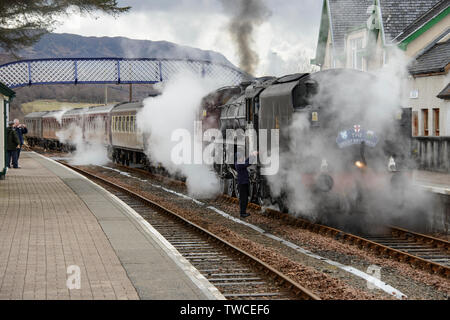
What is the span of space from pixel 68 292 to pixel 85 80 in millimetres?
42246

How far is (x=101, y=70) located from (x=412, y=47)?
3016 cm

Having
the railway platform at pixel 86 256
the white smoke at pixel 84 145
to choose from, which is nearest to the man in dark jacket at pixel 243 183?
the railway platform at pixel 86 256

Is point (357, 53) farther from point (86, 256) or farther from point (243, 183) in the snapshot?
point (86, 256)

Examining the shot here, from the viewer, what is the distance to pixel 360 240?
11.6 metres

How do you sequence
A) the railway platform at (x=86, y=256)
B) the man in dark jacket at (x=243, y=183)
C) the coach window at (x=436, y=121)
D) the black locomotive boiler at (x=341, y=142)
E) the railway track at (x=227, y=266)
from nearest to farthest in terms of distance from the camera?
the railway platform at (x=86, y=256) → the railway track at (x=227, y=266) → the black locomotive boiler at (x=341, y=142) → the man in dark jacket at (x=243, y=183) → the coach window at (x=436, y=121)

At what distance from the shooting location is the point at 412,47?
24.1 m

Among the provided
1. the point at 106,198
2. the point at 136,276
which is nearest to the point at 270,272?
the point at 136,276

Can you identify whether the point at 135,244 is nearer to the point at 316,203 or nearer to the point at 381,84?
the point at 316,203

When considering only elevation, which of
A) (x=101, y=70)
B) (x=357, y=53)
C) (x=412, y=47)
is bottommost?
(x=412, y=47)

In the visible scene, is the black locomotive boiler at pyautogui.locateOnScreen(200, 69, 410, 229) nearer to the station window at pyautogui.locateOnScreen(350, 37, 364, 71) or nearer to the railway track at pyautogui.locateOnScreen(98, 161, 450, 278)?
the railway track at pyautogui.locateOnScreen(98, 161, 450, 278)

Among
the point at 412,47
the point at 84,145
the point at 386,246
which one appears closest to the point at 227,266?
the point at 386,246

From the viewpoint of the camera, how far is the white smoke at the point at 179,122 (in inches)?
812

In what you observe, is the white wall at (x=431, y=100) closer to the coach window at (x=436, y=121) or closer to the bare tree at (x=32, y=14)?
the coach window at (x=436, y=121)

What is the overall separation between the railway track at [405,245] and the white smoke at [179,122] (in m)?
6.75
